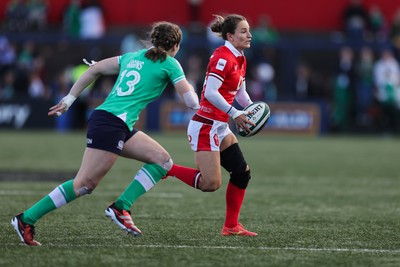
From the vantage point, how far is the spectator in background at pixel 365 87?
24.9 m

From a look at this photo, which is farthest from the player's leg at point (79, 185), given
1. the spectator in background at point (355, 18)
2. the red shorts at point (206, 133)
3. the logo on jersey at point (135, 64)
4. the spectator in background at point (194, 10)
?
the spectator in background at point (194, 10)

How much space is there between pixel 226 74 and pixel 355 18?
21085 millimetres

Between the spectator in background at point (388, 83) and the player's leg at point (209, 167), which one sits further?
the spectator in background at point (388, 83)

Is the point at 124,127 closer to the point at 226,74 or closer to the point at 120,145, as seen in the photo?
the point at 120,145

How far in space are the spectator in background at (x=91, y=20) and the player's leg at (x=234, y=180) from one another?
19.6 meters

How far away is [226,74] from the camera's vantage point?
7.91 meters

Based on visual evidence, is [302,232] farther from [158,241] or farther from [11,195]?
[11,195]

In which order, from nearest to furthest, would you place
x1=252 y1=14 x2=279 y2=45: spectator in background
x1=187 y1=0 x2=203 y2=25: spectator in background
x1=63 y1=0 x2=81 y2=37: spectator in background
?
x1=252 y1=14 x2=279 y2=45: spectator in background < x1=63 y1=0 x2=81 y2=37: spectator in background < x1=187 y1=0 x2=203 y2=25: spectator in background

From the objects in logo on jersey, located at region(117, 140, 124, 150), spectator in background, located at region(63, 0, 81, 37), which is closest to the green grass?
logo on jersey, located at region(117, 140, 124, 150)

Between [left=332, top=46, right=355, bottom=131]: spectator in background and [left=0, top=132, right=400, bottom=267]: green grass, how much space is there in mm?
7690

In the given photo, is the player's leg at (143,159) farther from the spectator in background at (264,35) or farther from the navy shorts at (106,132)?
the spectator in background at (264,35)

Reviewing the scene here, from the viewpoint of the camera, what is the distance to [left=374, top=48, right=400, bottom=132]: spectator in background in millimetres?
A: 24484

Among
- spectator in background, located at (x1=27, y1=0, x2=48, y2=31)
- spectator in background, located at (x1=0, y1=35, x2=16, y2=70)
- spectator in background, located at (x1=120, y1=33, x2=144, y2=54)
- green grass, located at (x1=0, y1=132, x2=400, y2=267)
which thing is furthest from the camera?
spectator in background, located at (x1=27, y1=0, x2=48, y2=31)

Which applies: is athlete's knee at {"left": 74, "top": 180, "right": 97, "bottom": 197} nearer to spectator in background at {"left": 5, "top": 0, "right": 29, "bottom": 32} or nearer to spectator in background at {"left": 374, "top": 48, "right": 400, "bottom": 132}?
spectator in background at {"left": 374, "top": 48, "right": 400, "bottom": 132}
